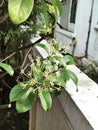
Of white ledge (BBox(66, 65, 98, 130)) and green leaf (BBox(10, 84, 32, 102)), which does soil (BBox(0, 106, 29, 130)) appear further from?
green leaf (BBox(10, 84, 32, 102))

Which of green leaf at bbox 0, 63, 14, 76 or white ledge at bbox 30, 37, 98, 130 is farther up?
green leaf at bbox 0, 63, 14, 76

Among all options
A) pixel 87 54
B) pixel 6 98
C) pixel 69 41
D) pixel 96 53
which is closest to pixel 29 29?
pixel 6 98

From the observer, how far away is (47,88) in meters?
1.32

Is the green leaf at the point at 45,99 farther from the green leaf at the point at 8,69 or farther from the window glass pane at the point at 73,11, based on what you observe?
the window glass pane at the point at 73,11

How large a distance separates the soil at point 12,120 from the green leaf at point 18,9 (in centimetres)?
350

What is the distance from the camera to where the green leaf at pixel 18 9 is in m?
0.74

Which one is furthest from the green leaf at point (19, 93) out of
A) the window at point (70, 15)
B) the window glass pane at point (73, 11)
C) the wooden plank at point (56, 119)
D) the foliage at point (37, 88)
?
the window glass pane at point (73, 11)

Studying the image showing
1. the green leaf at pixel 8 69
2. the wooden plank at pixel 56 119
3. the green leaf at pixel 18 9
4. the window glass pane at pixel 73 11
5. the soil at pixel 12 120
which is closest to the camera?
the green leaf at pixel 18 9

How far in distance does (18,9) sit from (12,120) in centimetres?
371

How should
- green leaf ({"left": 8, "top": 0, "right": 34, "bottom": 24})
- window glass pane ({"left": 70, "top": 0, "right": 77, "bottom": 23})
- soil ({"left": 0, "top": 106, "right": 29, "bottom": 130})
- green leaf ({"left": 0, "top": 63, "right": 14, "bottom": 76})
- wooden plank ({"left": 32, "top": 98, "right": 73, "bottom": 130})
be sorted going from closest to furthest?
green leaf ({"left": 8, "top": 0, "right": 34, "bottom": 24}), green leaf ({"left": 0, "top": 63, "right": 14, "bottom": 76}), wooden plank ({"left": 32, "top": 98, "right": 73, "bottom": 130}), soil ({"left": 0, "top": 106, "right": 29, "bottom": 130}), window glass pane ({"left": 70, "top": 0, "right": 77, "bottom": 23})

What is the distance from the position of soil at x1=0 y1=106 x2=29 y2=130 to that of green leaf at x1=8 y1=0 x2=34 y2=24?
350 cm

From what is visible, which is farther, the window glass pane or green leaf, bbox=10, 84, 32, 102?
the window glass pane

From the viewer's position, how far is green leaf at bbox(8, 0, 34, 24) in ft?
2.42

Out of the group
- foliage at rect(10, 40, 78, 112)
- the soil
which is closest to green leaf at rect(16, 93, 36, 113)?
foliage at rect(10, 40, 78, 112)
